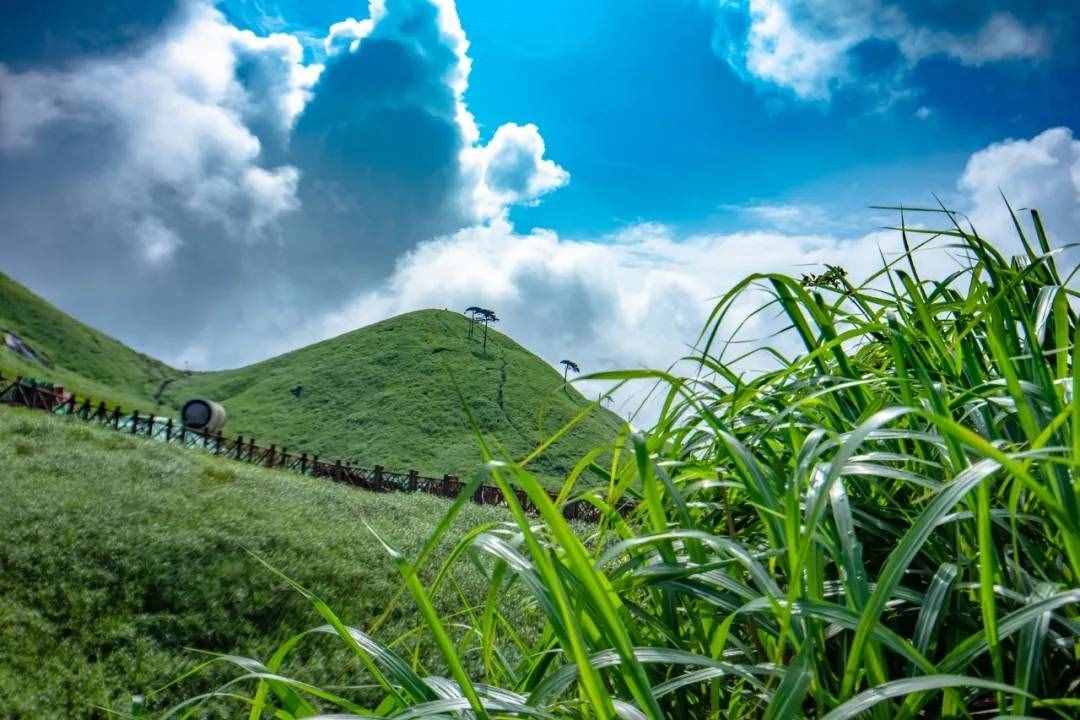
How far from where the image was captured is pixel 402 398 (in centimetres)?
10206

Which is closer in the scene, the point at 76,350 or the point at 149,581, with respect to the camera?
the point at 149,581

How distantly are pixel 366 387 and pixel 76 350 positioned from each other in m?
46.7

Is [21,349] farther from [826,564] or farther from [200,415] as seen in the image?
[826,564]

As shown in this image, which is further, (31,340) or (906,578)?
(31,340)

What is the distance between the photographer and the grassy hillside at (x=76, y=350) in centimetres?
11088

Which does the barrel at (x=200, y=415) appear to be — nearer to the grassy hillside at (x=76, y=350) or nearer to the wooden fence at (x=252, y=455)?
the wooden fence at (x=252, y=455)

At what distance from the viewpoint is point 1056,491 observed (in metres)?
1.25

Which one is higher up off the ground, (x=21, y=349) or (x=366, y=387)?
(x=366, y=387)

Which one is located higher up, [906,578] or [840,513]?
[840,513]

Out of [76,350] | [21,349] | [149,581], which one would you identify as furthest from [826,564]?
[76,350]

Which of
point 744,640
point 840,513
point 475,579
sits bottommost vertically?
point 475,579

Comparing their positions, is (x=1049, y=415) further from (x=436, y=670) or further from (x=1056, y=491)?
(x=436, y=670)

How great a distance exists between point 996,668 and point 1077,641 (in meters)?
0.33

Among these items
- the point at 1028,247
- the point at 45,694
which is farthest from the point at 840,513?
the point at 45,694
